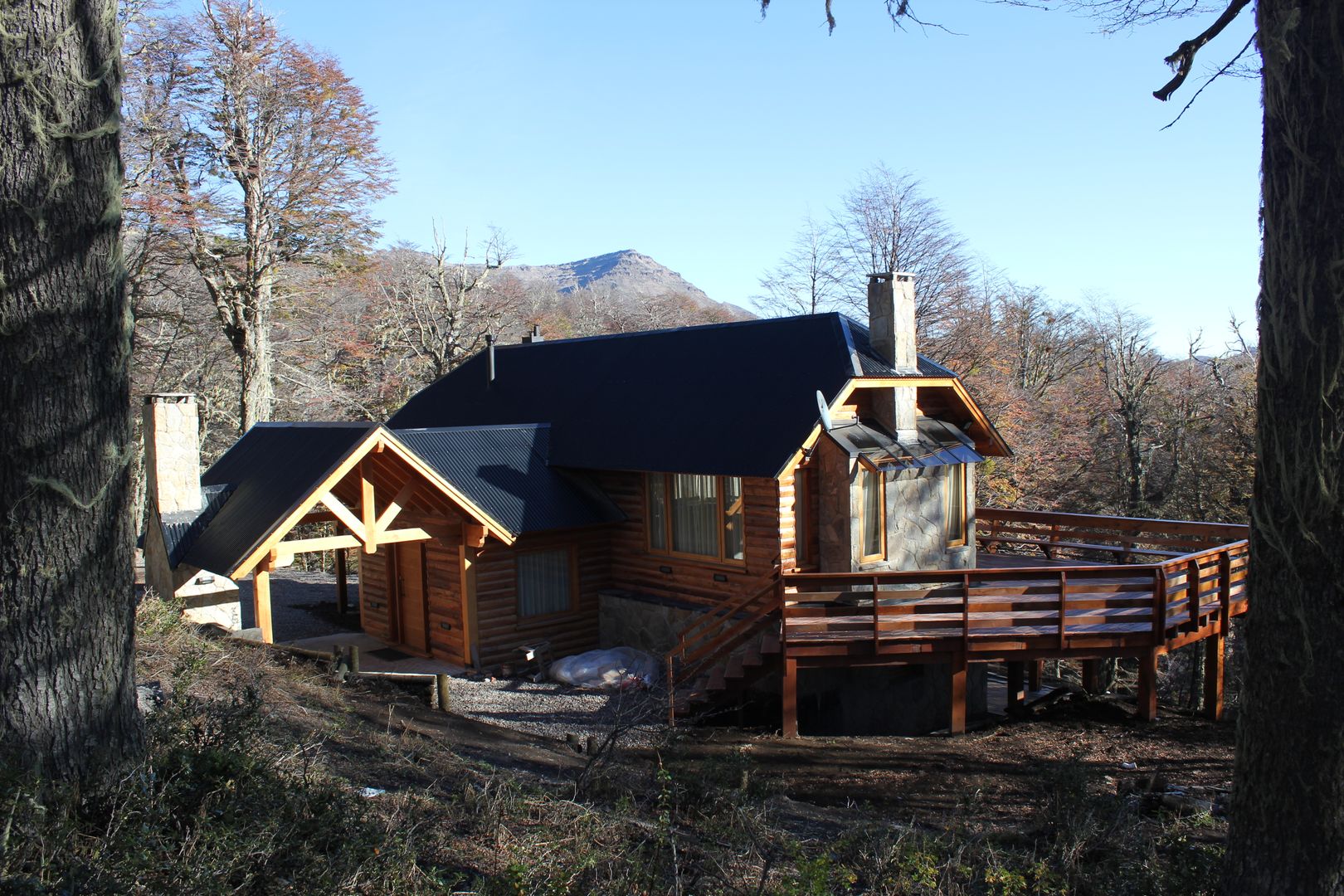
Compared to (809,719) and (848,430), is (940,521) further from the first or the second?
(809,719)

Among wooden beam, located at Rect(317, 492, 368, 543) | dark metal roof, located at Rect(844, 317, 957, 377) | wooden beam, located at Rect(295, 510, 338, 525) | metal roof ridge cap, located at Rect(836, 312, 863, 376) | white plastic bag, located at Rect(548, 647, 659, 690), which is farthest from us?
wooden beam, located at Rect(295, 510, 338, 525)

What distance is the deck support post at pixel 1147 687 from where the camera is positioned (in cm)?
1352

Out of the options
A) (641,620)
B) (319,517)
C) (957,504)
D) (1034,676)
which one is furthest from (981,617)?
(319,517)

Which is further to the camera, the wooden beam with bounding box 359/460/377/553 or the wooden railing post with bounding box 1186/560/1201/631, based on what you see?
the wooden beam with bounding box 359/460/377/553

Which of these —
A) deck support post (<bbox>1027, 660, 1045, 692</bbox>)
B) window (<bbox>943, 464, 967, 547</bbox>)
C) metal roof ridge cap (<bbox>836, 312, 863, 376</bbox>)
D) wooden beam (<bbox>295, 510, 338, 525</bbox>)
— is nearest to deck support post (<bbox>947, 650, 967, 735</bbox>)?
window (<bbox>943, 464, 967, 547</bbox>)

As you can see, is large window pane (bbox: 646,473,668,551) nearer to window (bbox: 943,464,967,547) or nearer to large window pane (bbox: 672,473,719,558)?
large window pane (bbox: 672,473,719,558)

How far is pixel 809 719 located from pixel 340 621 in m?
10.1

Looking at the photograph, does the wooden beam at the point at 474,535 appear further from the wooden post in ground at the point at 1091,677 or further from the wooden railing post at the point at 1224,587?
the wooden railing post at the point at 1224,587

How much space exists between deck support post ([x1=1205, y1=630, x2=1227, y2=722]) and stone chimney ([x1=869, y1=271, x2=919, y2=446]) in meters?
5.37

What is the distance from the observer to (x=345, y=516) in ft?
47.1

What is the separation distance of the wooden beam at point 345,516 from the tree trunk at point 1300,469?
38.6ft

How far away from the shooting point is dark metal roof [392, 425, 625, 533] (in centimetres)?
1614

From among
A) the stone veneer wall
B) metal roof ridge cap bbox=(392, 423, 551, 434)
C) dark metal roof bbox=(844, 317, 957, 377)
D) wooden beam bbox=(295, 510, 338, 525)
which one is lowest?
the stone veneer wall

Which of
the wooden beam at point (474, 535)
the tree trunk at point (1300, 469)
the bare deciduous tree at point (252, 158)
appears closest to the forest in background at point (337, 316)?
the bare deciduous tree at point (252, 158)
